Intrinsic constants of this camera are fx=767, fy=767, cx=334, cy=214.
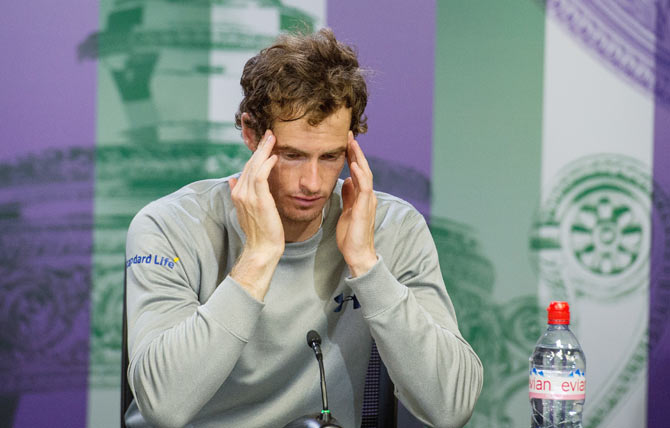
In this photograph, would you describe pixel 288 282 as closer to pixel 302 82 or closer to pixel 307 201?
pixel 307 201

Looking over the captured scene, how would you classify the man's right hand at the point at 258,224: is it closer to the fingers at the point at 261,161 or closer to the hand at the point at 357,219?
the fingers at the point at 261,161

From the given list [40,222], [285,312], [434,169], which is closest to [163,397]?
[285,312]

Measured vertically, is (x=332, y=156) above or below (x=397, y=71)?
below

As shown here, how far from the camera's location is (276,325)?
1.44 metres

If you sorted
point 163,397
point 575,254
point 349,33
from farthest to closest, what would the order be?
1. point 575,254
2. point 349,33
3. point 163,397

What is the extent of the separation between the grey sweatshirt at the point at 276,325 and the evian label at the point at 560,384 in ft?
0.66

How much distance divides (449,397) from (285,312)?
34 cm

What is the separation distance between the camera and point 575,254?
2346mm

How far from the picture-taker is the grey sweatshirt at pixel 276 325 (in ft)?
4.09

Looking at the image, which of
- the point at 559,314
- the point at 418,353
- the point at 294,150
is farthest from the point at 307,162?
the point at 559,314

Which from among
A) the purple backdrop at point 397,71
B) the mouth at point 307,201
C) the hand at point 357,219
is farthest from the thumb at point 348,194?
the purple backdrop at point 397,71

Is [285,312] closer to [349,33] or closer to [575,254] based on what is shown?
[349,33]

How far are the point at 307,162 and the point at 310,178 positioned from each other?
3 centimetres

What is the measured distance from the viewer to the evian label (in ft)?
3.79
